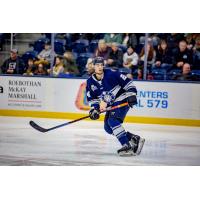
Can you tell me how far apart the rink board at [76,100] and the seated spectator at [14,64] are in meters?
0.08

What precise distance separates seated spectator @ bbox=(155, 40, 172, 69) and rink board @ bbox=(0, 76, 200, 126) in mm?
197

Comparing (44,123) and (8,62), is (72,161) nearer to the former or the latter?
(44,123)

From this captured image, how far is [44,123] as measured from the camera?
6.20 metres

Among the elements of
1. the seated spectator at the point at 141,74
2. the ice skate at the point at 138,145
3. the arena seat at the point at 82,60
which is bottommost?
the ice skate at the point at 138,145

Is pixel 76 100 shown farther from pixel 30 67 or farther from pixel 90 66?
pixel 30 67

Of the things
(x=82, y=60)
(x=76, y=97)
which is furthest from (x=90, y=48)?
(x=76, y=97)

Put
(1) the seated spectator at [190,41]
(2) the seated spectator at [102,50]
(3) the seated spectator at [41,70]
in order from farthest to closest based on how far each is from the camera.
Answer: (3) the seated spectator at [41,70]
(2) the seated spectator at [102,50]
(1) the seated spectator at [190,41]

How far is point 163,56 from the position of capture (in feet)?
19.8

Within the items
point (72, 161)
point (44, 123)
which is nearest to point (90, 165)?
point (72, 161)

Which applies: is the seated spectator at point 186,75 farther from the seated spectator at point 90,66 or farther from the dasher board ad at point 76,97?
the seated spectator at point 90,66

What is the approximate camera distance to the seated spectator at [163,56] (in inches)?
237

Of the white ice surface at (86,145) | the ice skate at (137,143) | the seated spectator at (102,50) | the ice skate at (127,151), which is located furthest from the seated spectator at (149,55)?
the ice skate at (127,151)

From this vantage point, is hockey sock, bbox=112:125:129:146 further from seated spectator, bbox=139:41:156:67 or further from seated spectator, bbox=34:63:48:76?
seated spectator, bbox=34:63:48:76

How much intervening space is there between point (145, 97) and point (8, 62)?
150cm
